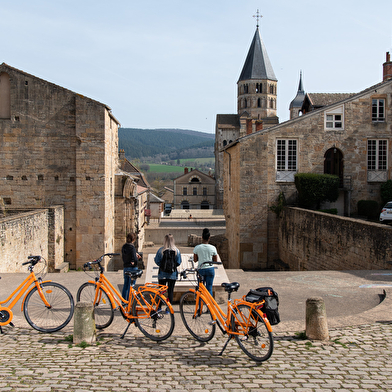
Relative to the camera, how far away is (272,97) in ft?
295

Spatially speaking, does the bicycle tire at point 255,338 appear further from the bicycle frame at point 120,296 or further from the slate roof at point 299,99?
the slate roof at point 299,99

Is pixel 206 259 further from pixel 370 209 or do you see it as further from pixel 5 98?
pixel 370 209

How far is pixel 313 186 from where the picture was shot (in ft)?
69.9

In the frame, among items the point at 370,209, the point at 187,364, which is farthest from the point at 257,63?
the point at 187,364

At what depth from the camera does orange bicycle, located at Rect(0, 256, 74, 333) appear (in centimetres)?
668

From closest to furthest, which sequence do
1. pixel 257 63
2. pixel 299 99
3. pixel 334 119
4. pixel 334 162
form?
pixel 334 119, pixel 334 162, pixel 257 63, pixel 299 99

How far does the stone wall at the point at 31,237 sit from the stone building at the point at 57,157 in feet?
2.77

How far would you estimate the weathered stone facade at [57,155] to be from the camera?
17672mm

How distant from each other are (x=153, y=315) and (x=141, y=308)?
0.76 ft

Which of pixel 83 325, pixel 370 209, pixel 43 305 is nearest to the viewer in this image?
pixel 83 325

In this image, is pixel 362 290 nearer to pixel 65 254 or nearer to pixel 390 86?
pixel 65 254

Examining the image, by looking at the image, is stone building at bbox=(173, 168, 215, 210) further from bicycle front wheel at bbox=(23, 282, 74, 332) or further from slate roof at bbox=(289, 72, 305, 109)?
bicycle front wheel at bbox=(23, 282, 74, 332)

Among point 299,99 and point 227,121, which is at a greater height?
point 299,99

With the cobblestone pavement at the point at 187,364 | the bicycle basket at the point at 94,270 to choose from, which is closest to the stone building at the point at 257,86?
the bicycle basket at the point at 94,270
